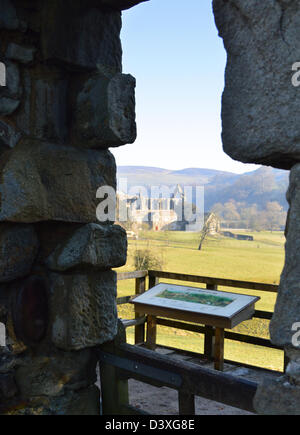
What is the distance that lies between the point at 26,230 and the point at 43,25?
1.02 m

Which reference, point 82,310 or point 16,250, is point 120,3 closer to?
point 16,250

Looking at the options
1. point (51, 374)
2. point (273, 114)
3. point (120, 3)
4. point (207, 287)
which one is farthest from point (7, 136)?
point (207, 287)

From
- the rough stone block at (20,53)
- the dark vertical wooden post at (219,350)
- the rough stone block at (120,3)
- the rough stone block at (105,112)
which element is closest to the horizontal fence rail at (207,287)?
the dark vertical wooden post at (219,350)

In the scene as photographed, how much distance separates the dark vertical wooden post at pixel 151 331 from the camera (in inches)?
225

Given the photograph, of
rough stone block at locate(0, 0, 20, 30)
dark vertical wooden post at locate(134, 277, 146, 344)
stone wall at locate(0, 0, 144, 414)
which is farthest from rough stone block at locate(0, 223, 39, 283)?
dark vertical wooden post at locate(134, 277, 146, 344)

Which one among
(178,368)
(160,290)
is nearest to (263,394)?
(178,368)

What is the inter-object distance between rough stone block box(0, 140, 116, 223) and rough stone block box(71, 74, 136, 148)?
0.38 ft

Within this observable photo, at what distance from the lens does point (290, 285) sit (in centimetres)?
135

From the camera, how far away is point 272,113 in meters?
1.40

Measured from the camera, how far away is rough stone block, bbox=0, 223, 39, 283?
2.23 meters

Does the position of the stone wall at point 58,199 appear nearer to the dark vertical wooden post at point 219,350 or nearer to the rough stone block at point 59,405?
the rough stone block at point 59,405

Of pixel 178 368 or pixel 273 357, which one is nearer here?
pixel 178 368

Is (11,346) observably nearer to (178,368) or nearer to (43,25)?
(178,368)

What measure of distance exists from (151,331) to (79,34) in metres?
4.18
